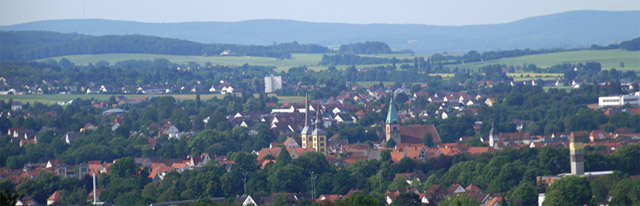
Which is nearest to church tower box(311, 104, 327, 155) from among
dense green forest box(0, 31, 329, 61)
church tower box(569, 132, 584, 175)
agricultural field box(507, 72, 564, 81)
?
church tower box(569, 132, 584, 175)

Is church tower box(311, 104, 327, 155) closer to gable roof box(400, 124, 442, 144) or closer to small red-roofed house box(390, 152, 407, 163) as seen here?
gable roof box(400, 124, 442, 144)

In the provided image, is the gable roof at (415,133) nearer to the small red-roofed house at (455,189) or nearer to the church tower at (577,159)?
the church tower at (577,159)

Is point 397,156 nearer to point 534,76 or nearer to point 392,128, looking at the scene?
point 392,128

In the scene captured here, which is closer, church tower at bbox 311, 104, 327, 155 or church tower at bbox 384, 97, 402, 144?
church tower at bbox 311, 104, 327, 155

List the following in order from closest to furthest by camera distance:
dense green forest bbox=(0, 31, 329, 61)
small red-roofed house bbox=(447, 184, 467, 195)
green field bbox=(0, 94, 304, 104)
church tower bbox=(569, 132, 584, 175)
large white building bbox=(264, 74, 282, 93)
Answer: small red-roofed house bbox=(447, 184, 467, 195) → church tower bbox=(569, 132, 584, 175) → green field bbox=(0, 94, 304, 104) → large white building bbox=(264, 74, 282, 93) → dense green forest bbox=(0, 31, 329, 61)

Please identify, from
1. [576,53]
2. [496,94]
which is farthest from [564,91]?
[576,53]

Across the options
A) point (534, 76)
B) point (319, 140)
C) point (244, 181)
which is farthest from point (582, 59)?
point (244, 181)

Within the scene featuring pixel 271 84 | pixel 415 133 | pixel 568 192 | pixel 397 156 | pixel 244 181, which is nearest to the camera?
pixel 568 192
